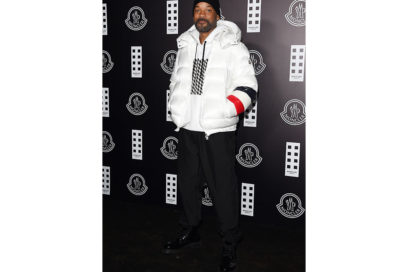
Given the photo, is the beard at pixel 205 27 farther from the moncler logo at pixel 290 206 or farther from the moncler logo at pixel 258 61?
the moncler logo at pixel 290 206

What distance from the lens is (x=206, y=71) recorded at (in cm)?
184

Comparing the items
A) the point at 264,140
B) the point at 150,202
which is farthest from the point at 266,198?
the point at 150,202

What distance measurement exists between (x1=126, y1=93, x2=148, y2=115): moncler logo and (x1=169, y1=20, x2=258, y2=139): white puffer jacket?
0.87 meters

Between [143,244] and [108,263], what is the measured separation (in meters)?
0.29

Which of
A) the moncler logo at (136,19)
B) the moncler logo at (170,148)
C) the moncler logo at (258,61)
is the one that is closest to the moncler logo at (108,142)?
the moncler logo at (170,148)

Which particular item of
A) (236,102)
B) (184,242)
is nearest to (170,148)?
(184,242)

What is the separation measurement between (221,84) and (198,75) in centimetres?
16

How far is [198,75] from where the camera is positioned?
1.88m

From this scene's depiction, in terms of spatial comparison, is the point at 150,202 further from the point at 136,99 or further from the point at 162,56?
the point at 162,56

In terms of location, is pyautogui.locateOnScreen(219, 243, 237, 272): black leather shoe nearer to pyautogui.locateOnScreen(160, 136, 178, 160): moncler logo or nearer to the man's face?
pyautogui.locateOnScreen(160, 136, 178, 160): moncler logo

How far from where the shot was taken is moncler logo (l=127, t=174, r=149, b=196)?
285 cm

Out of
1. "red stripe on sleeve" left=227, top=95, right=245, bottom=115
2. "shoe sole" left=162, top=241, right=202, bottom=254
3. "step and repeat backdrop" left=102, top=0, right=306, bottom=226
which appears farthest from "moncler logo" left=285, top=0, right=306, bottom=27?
"shoe sole" left=162, top=241, right=202, bottom=254

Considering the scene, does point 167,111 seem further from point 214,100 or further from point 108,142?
point 214,100

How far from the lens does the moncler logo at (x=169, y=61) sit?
2570 mm
